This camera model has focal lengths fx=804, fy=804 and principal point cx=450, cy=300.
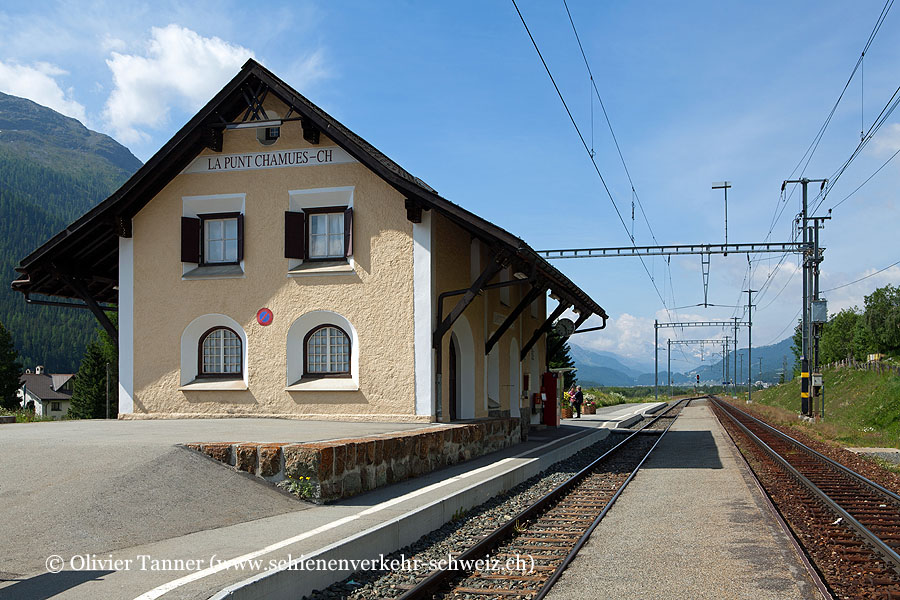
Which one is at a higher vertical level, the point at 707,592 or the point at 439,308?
the point at 439,308

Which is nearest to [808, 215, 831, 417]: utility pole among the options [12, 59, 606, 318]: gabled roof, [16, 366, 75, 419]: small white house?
[12, 59, 606, 318]: gabled roof

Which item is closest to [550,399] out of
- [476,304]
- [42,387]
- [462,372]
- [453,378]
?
[453,378]

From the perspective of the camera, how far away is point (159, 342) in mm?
16719

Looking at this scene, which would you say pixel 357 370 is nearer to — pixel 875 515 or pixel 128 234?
pixel 128 234

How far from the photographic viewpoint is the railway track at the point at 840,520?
7.02m

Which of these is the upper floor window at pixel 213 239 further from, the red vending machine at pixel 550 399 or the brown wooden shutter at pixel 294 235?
the red vending machine at pixel 550 399

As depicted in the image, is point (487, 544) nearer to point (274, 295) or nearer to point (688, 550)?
point (688, 550)

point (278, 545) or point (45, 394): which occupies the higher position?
point (278, 545)

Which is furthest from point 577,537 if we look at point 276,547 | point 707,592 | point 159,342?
point 159,342

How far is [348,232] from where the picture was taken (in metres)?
15.9

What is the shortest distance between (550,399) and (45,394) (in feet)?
373

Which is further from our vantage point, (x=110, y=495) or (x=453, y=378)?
(x=453, y=378)

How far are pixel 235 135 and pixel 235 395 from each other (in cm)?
536

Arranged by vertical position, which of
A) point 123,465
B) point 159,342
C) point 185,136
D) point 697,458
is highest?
point 185,136
